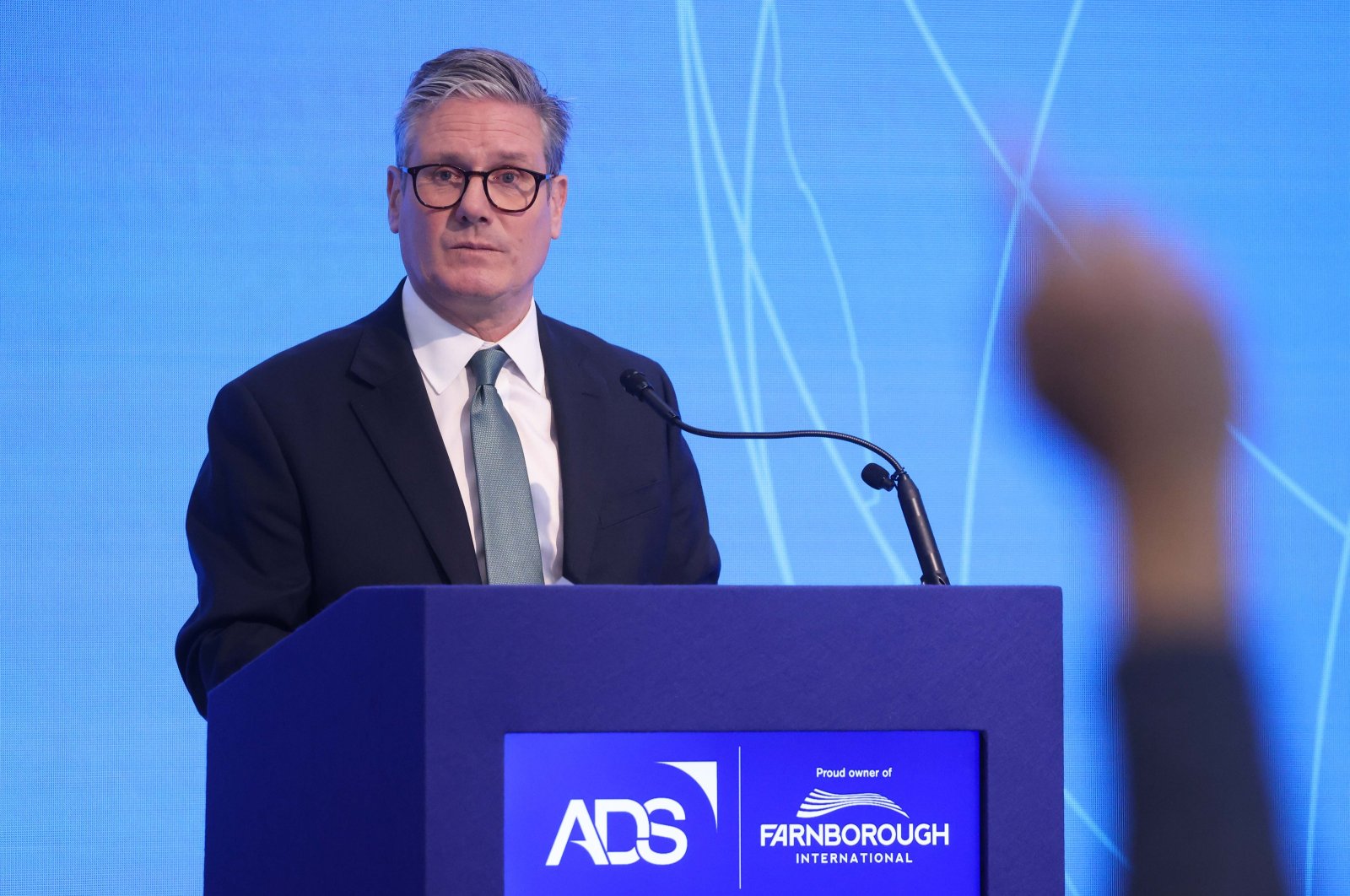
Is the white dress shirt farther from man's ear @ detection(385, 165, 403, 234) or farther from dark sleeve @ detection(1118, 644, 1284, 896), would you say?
dark sleeve @ detection(1118, 644, 1284, 896)

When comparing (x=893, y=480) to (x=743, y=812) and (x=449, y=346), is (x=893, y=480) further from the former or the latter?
(x=449, y=346)

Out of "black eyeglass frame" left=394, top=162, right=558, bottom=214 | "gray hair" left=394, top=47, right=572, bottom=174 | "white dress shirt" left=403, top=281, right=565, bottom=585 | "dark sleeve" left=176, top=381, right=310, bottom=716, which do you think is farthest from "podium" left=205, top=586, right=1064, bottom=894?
"gray hair" left=394, top=47, right=572, bottom=174

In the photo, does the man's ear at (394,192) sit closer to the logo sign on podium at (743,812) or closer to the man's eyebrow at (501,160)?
the man's eyebrow at (501,160)

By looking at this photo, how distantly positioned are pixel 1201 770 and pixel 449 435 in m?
1.95

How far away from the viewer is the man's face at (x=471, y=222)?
1.83m

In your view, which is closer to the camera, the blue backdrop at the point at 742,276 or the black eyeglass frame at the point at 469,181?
the black eyeglass frame at the point at 469,181

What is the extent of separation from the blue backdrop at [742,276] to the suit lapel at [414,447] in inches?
35.8

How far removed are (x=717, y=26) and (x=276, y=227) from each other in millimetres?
974

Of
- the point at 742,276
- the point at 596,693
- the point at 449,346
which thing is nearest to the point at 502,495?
the point at 449,346

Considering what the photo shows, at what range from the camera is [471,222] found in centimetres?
183

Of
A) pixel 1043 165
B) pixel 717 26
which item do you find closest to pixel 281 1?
pixel 717 26

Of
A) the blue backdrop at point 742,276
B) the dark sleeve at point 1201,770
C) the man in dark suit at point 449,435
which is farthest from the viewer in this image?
the dark sleeve at point 1201,770

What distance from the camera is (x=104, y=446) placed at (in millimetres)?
2588

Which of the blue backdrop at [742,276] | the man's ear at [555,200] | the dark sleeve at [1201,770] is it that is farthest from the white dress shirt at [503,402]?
the dark sleeve at [1201,770]
